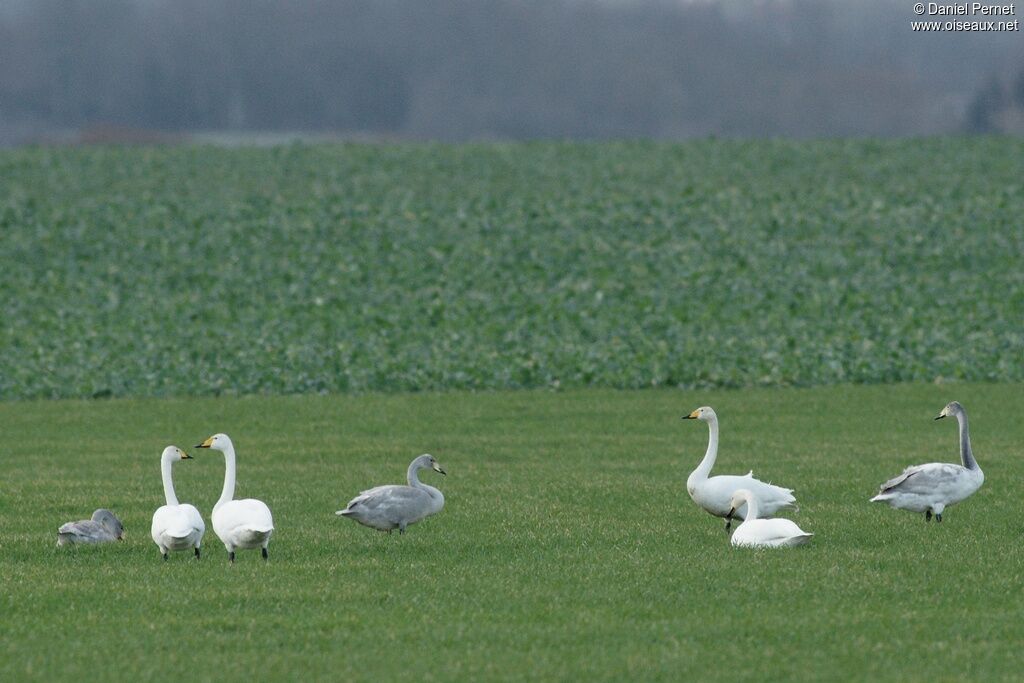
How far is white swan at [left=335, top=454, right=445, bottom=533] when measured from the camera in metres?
14.6

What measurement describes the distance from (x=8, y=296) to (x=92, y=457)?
21.6 m

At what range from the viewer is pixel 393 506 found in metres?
14.7

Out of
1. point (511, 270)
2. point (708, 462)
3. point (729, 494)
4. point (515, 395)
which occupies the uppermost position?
point (511, 270)

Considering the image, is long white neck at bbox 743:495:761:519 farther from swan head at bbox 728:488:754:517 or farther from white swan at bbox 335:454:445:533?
white swan at bbox 335:454:445:533

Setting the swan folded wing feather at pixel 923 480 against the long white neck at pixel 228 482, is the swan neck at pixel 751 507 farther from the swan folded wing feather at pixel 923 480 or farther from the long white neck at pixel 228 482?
the long white neck at pixel 228 482

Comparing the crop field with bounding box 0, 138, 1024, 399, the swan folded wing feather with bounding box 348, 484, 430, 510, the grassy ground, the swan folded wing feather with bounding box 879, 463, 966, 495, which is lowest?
the grassy ground

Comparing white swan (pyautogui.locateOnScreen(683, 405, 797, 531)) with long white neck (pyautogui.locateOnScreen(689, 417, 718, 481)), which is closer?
white swan (pyautogui.locateOnScreen(683, 405, 797, 531))

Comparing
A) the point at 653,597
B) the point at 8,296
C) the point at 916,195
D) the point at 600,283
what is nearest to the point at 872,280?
the point at 600,283

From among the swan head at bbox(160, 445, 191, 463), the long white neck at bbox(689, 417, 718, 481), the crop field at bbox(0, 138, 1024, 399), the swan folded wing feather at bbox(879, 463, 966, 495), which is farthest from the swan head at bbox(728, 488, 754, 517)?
the crop field at bbox(0, 138, 1024, 399)

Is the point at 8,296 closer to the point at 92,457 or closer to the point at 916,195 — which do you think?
the point at 92,457

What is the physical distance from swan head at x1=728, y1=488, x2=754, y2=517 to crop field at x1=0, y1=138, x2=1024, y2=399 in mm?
17689

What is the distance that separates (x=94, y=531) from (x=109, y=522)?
24cm

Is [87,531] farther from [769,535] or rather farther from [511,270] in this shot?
[511,270]

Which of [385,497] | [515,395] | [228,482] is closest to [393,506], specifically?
[385,497]
